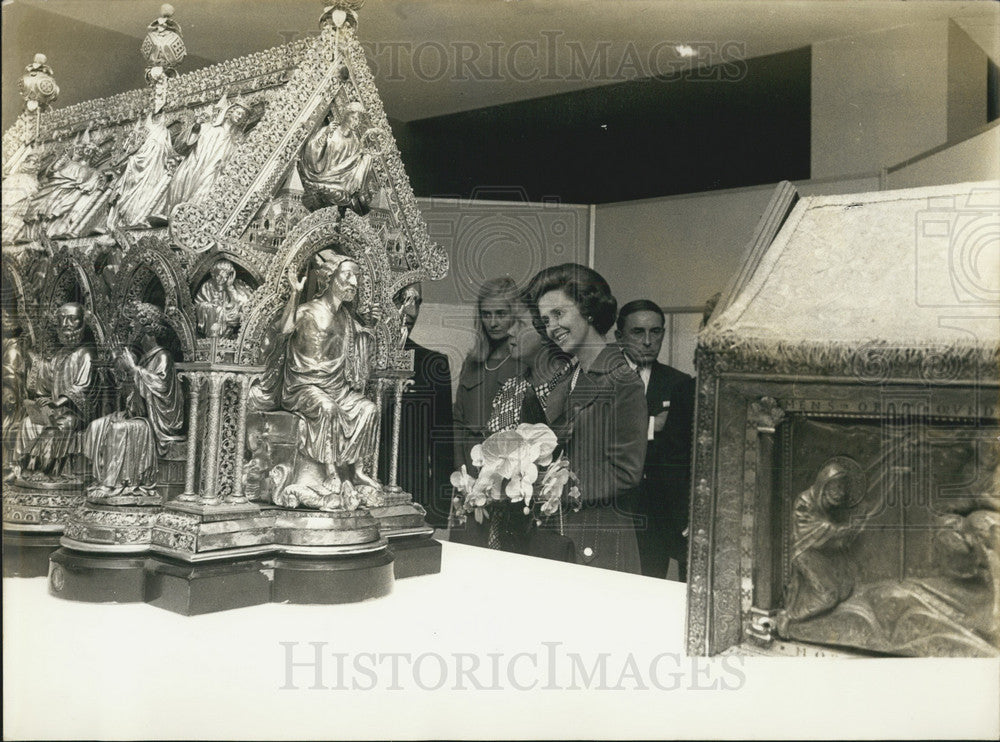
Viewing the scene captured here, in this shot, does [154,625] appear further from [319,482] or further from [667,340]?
[667,340]

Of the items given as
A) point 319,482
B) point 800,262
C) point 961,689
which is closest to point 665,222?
point 800,262

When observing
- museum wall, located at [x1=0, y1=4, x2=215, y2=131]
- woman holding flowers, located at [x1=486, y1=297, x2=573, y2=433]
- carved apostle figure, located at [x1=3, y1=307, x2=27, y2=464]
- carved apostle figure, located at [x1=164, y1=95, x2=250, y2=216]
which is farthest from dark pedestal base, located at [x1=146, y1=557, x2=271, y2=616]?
museum wall, located at [x1=0, y1=4, x2=215, y2=131]

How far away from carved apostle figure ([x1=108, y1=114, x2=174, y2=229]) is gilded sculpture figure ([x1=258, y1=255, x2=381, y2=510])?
34.9 inches

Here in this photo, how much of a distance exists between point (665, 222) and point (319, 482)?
2.96m

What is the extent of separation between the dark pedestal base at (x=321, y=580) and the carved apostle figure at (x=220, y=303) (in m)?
1.13

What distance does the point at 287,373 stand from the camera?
4.62 metres

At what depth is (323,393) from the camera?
15.0ft

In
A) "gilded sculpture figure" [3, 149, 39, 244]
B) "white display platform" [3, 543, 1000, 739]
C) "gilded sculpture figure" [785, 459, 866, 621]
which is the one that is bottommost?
"white display platform" [3, 543, 1000, 739]

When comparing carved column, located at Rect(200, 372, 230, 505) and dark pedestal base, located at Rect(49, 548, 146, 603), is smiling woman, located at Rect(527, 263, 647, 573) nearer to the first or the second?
carved column, located at Rect(200, 372, 230, 505)

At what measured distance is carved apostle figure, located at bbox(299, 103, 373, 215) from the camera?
4.57m

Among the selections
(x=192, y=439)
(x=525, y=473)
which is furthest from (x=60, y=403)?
(x=525, y=473)

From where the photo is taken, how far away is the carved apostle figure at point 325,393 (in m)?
4.53

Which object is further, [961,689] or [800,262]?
[800,262]

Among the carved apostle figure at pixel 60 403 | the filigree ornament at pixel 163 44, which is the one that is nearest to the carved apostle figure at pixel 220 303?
the carved apostle figure at pixel 60 403
